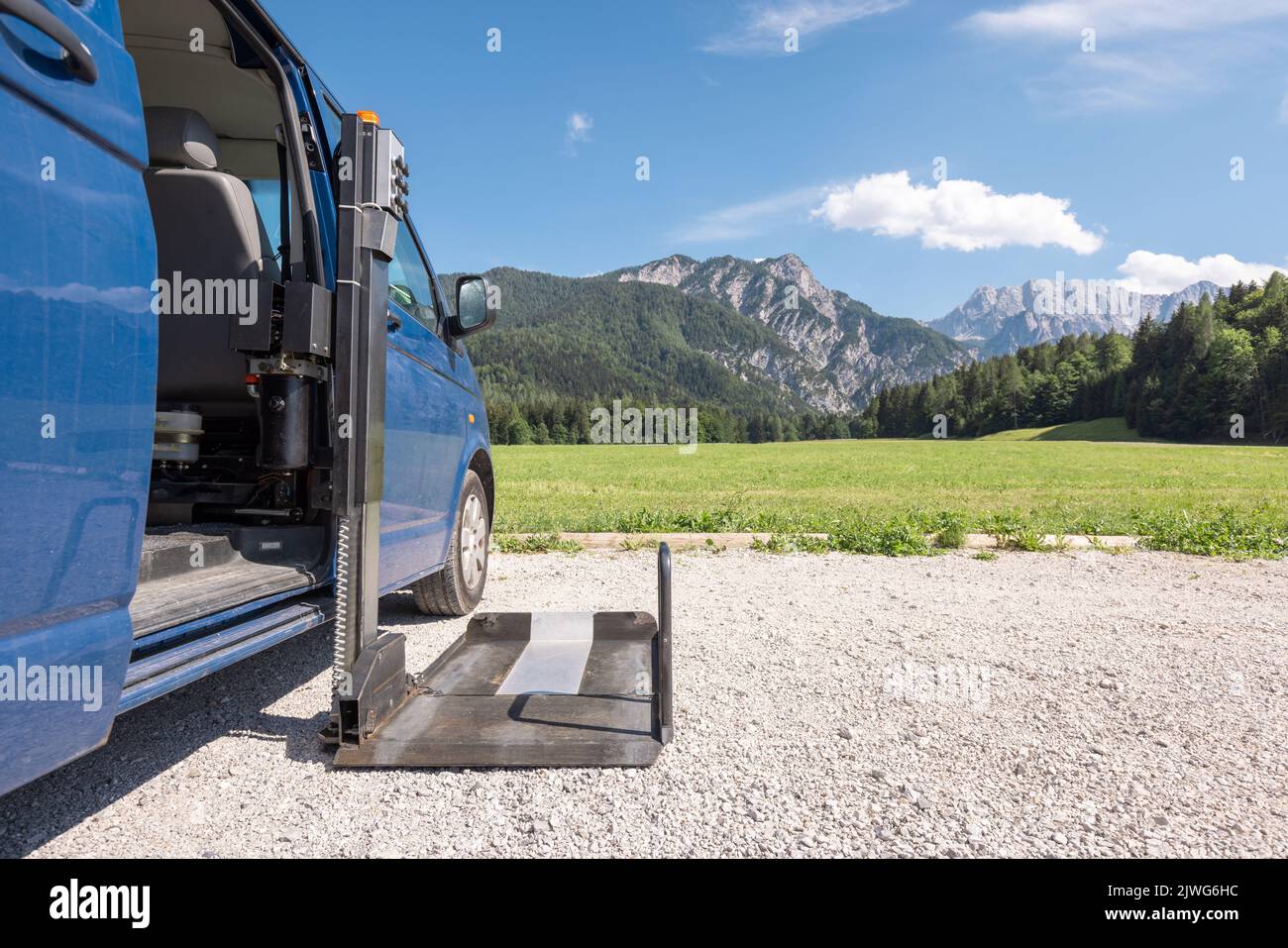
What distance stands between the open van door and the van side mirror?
2556mm

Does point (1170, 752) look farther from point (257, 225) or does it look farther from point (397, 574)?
point (257, 225)

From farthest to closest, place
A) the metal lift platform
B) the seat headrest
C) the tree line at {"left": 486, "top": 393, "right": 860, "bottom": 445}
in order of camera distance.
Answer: the tree line at {"left": 486, "top": 393, "right": 860, "bottom": 445}, the seat headrest, the metal lift platform

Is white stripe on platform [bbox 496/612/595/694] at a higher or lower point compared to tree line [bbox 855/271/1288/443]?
lower

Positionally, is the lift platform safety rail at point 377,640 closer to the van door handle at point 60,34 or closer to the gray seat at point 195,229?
the gray seat at point 195,229

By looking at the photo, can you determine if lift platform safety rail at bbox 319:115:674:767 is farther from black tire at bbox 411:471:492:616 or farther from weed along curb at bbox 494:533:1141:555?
weed along curb at bbox 494:533:1141:555

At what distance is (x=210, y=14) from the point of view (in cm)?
324

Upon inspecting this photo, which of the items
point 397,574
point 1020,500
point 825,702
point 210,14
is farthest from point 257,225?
point 1020,500

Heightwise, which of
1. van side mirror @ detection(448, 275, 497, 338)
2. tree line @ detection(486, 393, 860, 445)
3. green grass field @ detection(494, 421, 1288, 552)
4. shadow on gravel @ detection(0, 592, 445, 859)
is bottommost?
shadow on gravel @ detection(0, 592, 445, 859)

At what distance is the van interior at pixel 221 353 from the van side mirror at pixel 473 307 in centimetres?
105

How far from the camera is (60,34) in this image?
1682 mm

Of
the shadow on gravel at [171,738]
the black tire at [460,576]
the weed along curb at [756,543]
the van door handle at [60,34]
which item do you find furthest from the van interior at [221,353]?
the weed along curb at [756,543]

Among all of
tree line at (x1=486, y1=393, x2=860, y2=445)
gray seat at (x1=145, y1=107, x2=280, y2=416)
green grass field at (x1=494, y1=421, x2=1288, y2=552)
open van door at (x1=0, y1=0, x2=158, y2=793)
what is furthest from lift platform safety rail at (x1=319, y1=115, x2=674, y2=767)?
tree line at (x1=486, y1=393, x2=860, y2=445)

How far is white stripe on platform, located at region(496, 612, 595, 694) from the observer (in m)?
3.57
